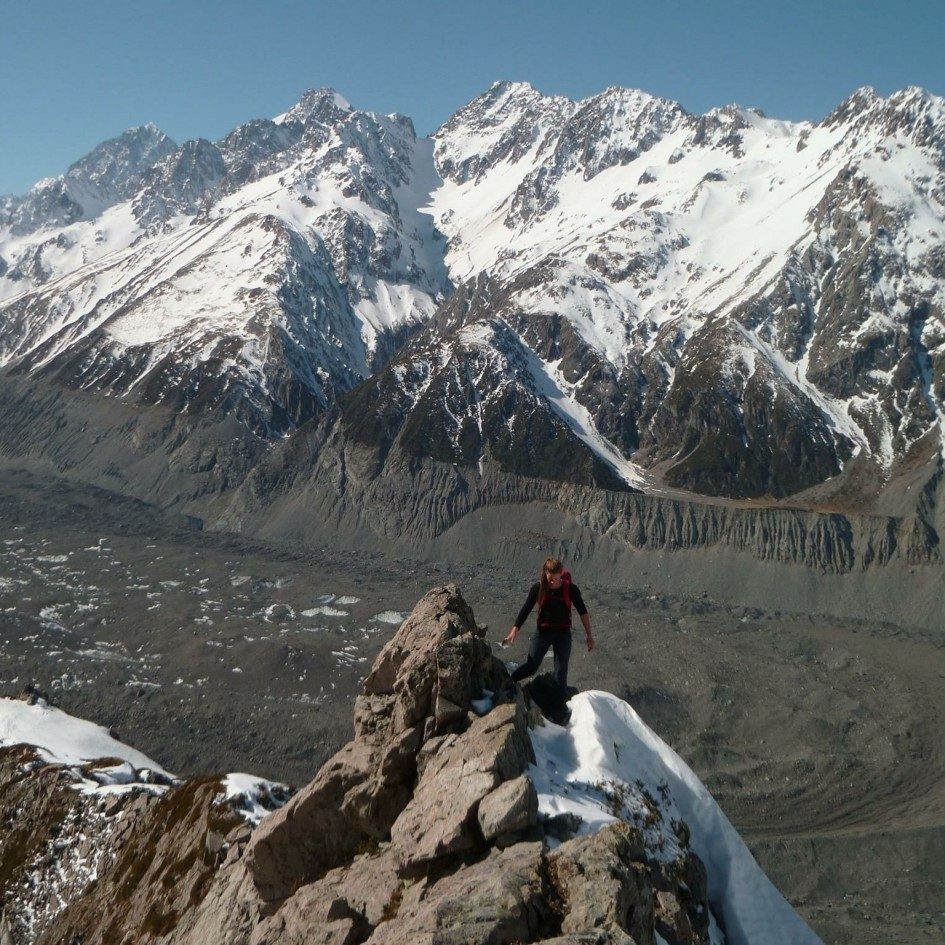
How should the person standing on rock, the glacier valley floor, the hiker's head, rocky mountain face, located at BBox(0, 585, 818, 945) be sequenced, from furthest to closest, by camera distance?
the glacier valley floor → the person standing on rock → the hiker's head → rocky mountain face, located at BBox(0, 585, 818, 945)

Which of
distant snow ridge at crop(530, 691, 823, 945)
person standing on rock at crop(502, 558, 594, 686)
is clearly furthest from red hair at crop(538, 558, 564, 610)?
distant snow ridge at crop(530, 691, 823, 945)

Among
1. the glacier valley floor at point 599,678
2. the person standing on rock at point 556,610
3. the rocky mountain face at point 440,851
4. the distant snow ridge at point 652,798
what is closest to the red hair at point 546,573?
the person standing on rock at point 556,610

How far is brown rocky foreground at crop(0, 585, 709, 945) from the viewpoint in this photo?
481 inches

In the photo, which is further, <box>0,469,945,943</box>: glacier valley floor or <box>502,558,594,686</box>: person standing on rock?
<box>0,469,945,943</box>: glacier valley floor

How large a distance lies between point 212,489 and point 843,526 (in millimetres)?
127022

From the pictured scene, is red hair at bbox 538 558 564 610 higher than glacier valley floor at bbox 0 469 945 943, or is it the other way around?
red hair at bbox 538 558 564 610

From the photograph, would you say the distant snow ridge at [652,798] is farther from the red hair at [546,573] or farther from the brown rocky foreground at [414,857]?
the red hair at [546,573]

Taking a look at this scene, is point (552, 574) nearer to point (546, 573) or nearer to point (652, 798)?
point (546, 573)

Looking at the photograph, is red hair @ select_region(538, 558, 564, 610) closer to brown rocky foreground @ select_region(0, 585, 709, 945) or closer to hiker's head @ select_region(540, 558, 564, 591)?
hiker's head @ select_region(540, 558, 564, 591)

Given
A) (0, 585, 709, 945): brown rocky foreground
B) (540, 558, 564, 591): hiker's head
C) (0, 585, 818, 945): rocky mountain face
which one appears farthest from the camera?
(540, 558, 564, 591): hiker's head

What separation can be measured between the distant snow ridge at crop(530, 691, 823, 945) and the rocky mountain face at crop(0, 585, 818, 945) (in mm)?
66

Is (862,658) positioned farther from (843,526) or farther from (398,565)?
(398,565)

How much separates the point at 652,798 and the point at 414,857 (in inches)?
266

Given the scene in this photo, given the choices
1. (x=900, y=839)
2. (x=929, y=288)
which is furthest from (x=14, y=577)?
(x=929, y=288)
